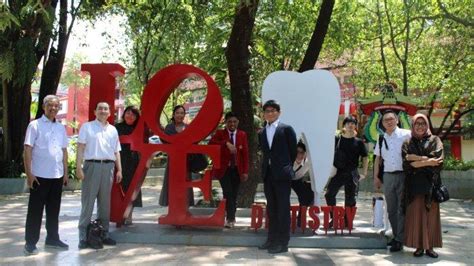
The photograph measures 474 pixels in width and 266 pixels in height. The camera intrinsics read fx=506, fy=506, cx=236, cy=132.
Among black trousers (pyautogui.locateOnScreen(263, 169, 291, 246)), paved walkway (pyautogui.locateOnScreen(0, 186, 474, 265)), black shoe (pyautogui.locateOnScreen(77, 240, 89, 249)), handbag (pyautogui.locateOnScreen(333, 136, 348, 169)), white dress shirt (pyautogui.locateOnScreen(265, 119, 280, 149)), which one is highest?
white dress shirt (pyautogui.locateOnScreen(265, 119, 280, 149))

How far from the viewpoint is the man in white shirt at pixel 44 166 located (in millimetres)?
5922

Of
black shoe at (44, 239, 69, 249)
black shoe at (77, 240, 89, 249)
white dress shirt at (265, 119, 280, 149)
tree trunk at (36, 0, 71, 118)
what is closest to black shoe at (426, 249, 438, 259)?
white dress shirt at (265, 119, 280, 149)

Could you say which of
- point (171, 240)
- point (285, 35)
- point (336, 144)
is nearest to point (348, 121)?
point (336, 144)

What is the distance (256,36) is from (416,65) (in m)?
6.91

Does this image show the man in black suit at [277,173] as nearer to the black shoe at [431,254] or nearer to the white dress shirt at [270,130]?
the white dress shirt at [270,130]

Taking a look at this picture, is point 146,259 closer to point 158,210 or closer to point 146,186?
point 158,210

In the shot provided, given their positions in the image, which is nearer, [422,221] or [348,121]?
[422,221]

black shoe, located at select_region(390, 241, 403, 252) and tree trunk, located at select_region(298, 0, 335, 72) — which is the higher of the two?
tree trunk, located at select_region(298, 0, 335, 72)

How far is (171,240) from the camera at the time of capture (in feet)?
21.8

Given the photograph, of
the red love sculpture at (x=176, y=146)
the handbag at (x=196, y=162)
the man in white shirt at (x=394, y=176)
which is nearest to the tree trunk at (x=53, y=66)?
the red love sculpture at (x=176, y=146)

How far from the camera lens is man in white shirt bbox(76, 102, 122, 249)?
20.6 ft

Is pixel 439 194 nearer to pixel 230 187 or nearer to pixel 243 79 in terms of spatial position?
pixel 230 187

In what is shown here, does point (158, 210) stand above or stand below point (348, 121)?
below

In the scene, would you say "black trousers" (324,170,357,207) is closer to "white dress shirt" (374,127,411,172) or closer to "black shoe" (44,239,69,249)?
"white dress shirt" (374,127,411,172)
